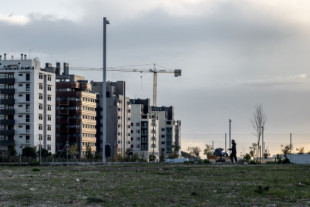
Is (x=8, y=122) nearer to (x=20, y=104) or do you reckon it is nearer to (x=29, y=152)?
(x=20, y=104)

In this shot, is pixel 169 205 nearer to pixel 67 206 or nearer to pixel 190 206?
pixel 190 206

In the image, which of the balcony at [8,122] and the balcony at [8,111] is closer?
the balcony at [8,122]

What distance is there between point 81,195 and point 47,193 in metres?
1.20

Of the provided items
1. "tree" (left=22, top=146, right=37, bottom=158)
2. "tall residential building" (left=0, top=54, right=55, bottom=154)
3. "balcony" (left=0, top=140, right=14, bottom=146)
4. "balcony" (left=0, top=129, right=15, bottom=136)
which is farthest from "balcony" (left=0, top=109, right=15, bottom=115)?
"tree" (left=22, top=146, right=37, bottom=158)

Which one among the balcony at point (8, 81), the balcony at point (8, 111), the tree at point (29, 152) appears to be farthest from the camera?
the balcony at point (8, 111)

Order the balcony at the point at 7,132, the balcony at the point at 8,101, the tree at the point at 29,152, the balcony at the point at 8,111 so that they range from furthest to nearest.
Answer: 1. the balcony at the point at 8,101
2. the balcony at the point at 8,111
3. the balcony at the point at 7,132
4. the tree at the point at 29,152

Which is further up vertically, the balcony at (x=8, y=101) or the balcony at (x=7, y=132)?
the balcony at (x=8, y=101)

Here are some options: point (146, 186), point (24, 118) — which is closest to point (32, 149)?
point (24, 118)

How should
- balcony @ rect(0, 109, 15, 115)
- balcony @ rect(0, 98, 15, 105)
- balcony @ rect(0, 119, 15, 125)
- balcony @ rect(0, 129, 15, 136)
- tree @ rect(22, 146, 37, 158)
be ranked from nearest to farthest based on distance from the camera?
tree @ rect(22, 146, 37, 158) < balcony @ rect(0, 129, 15, 136) < balcony @ rect(0, 119, 15, 125) < balcony @ rect(0, 109, 15, 115) < balcony @ rect(0, 98, 15, 105)

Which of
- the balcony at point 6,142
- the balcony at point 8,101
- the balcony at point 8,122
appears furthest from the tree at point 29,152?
the balcony at point 8,101

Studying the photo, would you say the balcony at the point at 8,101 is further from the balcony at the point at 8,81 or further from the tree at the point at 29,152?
the tree at the point at 29,152

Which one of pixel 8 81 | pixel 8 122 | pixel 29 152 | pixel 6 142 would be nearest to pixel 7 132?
pixel 6 142

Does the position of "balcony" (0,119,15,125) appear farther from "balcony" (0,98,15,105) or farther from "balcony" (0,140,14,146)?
"balcony" (0,140,14,146)

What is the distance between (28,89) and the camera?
197 m
